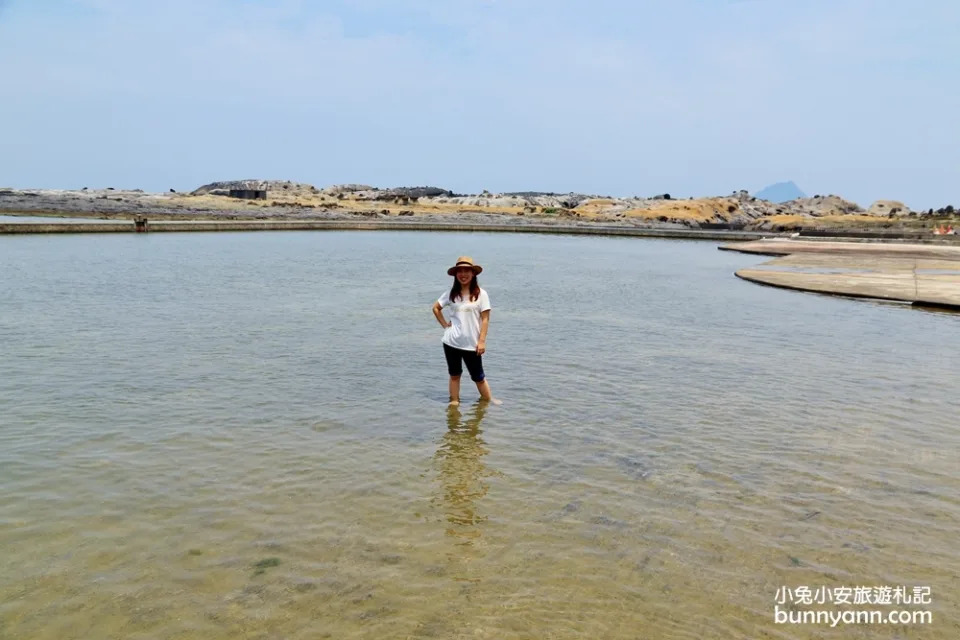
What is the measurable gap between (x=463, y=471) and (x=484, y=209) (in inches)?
4300

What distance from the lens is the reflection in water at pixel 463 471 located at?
6.08 m

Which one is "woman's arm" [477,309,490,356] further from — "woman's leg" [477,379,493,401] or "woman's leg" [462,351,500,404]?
"woman's leg" [477,379,493,401]

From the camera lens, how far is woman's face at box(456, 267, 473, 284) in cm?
907

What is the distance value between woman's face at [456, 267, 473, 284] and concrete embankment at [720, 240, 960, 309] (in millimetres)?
16587

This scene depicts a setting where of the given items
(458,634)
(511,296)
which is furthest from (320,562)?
(511,296)

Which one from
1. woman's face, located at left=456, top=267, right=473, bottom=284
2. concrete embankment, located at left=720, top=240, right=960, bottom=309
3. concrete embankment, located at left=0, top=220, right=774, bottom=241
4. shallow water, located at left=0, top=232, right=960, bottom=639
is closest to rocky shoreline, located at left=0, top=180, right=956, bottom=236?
concrete embankment, located at left=0, top=220, right=774, bottom=241

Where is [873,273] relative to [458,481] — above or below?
above

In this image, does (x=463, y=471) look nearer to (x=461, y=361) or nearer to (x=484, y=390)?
(x=461, y=361)

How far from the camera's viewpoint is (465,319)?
9391mm

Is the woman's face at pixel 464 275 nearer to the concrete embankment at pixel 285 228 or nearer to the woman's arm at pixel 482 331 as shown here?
the woman's arm at pixel 482 331

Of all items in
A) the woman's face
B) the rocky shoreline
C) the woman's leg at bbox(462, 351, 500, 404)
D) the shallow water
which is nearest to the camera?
the shallow water

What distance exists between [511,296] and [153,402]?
15025mm

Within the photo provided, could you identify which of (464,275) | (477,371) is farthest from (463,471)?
(464,275)

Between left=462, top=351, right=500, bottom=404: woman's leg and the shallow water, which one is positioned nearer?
the shallow water
